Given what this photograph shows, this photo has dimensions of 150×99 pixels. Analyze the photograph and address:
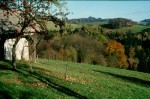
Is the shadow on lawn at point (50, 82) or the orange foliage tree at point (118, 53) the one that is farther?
the orange foliage tree at point (118, 53)

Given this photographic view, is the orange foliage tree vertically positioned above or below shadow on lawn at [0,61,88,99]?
below

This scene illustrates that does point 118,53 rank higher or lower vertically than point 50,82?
lower

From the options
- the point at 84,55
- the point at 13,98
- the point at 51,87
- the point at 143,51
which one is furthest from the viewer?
the point at 143,51

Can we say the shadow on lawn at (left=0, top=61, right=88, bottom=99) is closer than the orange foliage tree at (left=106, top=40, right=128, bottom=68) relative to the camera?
Yes

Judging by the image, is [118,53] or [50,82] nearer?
[50,82]

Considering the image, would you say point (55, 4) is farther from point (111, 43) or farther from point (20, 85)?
point (111, 43)

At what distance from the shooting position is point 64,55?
11300cm

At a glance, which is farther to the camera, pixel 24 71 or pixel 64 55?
pixel 64 55

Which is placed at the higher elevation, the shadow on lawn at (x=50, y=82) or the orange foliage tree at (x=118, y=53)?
the shadow on lawn at (x=50, y=82)

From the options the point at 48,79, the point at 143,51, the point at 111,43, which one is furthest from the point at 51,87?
the point at 143,51

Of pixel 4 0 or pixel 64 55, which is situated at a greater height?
pixel 4 0

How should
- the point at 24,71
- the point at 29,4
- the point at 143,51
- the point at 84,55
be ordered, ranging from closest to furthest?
the point at 29,4, the point at 24,71, the point at 84,55, the point at 143,51

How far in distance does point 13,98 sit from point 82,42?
9280 cm

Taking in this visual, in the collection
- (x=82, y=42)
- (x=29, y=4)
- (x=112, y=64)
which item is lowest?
(x=112, y=64)
